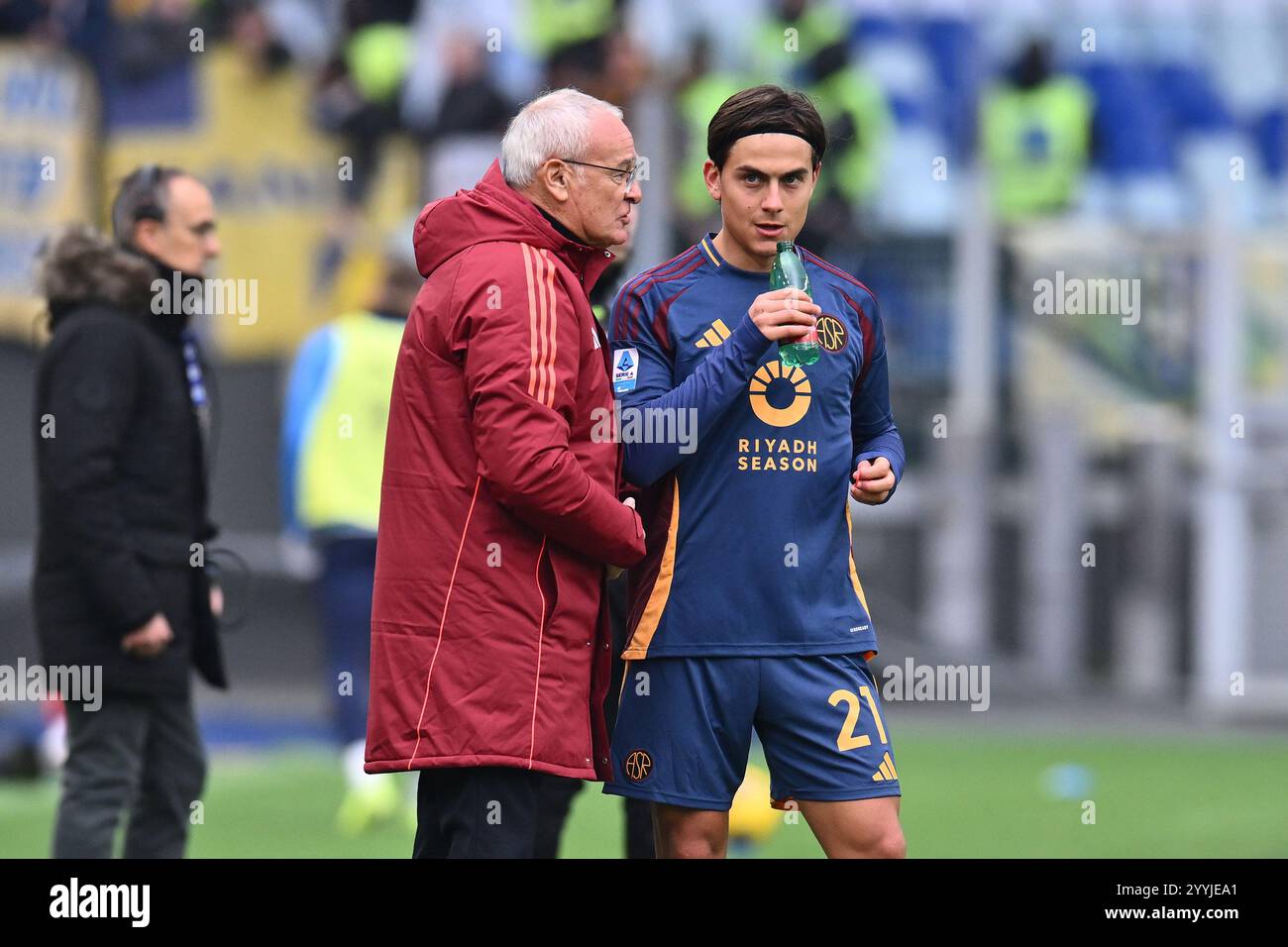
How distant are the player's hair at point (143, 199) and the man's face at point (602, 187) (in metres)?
1.81

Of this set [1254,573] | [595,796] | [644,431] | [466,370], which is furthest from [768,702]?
[1254,573]

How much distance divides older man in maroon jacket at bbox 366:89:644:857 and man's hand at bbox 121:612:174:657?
1.35m

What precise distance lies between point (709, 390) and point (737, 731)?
0.70 m

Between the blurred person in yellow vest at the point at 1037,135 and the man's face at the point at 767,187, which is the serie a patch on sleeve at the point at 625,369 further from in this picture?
the blurred person in yellow vest at the point at 1037,135

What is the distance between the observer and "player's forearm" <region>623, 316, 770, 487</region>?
431cm

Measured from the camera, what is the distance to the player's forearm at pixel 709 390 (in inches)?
170

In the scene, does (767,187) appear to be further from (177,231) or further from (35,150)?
(35,150)

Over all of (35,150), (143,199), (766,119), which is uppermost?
(35,150)

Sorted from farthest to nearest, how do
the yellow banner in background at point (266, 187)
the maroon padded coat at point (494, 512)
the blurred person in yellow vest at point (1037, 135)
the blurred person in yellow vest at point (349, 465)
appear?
the yellow banner in background at point (266, 187), the blurred person in yellow vest at point (1037, 135), the blurred person in yellow vest at point (349, 465), the maroon padded coat at point (494, 512)

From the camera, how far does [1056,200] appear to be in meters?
12.8

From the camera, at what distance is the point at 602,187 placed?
4340mm

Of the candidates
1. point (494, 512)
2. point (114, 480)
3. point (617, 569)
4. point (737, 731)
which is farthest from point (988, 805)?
point (494, 512)

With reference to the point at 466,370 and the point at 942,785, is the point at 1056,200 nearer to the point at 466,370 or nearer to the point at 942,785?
the point at 942,785

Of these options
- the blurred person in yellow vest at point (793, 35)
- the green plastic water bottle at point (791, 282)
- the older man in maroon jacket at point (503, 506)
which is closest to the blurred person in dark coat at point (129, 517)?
the older man in maroon jacket at point (503, 506)
